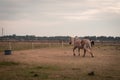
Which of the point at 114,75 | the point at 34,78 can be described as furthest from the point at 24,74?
the point at 114,75

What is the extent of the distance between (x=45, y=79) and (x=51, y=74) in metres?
1.61

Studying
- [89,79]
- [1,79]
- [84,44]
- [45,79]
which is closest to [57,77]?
[45,79]

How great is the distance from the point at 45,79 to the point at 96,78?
2.63 m

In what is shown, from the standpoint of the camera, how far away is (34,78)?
45.9ft

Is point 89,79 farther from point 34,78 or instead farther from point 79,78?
point 34,78

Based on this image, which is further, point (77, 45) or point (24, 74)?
point (77, 45)

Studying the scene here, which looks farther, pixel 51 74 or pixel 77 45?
pixel 77 45

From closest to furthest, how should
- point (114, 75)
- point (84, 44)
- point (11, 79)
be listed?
point (11, 79), point (114, 75), point (84, 44)

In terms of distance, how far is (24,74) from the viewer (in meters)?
15.2

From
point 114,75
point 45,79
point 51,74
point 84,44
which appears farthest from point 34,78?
point 84,44

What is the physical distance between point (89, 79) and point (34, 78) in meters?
2.82

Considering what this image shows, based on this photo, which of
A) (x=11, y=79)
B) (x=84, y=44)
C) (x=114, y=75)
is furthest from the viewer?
(x=84, y=44)

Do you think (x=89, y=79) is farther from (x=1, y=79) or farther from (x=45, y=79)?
(x=1, y=79)

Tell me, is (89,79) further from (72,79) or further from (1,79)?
(1,79)
